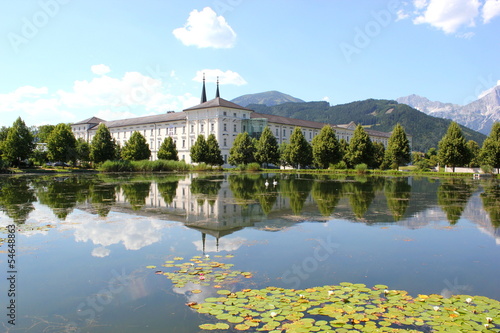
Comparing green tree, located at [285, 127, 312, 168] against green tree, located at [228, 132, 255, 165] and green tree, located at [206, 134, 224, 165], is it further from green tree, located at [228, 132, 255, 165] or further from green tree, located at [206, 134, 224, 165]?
green tree, located at [206, 134, 224, 165]

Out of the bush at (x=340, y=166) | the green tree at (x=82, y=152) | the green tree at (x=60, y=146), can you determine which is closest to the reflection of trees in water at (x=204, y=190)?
the bush at (x=340, y=166)

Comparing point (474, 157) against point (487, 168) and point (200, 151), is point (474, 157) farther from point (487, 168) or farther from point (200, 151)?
point (200, 151)

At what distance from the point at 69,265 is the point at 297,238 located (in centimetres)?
524

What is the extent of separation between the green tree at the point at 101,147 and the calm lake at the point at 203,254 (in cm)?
5003

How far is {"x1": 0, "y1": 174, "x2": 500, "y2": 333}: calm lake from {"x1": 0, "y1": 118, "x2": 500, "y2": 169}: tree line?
4450 centimetres

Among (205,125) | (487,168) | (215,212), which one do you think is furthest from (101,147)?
(487,168)

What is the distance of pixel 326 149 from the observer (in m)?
58.8

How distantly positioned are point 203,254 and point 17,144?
61.1m

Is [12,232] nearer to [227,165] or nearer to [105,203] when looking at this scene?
[105,203]

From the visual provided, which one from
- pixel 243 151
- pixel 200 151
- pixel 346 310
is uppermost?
pixel 200 151

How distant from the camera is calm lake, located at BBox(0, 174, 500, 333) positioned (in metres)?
5.14

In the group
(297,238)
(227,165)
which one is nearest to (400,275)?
(297,238)

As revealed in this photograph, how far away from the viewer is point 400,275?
650 centimetres

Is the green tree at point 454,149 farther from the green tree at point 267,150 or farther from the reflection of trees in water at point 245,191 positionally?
the reflection of trees in water at point 245,191
